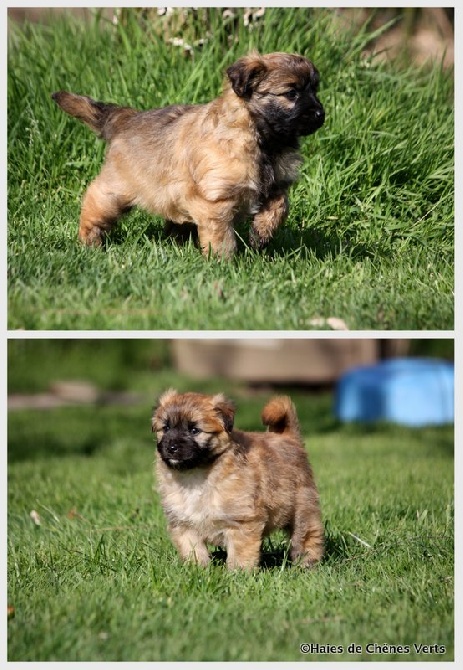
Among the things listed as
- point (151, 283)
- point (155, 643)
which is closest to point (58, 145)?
point (151, 283)

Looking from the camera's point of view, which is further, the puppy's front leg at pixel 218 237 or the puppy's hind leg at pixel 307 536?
the puppy's front leg at pixel 218 237

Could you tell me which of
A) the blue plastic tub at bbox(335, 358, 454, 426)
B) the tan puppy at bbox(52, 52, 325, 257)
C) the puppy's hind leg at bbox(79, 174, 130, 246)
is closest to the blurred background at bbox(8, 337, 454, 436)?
the blue plastic tub at bbox(335, 358, 454, 426)

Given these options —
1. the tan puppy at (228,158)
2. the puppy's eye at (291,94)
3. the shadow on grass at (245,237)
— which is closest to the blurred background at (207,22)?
the shadow on grass at (245,237)

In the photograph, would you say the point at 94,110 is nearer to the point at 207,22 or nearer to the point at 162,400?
the point at 207,22

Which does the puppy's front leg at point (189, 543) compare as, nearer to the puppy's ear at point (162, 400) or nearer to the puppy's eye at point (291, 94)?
the puppy's ear at point (162, 400)

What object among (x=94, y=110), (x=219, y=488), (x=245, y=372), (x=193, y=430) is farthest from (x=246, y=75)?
(x=245, y=372)

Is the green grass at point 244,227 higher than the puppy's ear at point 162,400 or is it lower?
higher
